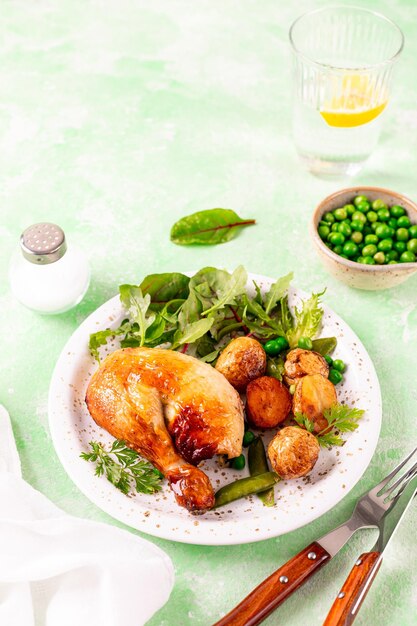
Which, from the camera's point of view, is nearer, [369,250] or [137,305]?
[137,305]

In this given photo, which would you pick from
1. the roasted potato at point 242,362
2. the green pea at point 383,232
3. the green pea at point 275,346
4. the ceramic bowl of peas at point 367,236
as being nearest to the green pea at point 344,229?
the ceramic bowl of peas at point 367,236

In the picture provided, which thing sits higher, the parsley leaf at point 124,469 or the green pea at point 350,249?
the green pea at point 350,249

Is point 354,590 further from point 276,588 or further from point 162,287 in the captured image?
point 162,287

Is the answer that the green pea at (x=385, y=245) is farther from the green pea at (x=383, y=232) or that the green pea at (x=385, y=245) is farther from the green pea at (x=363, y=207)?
the green pea at (x=363, y=207)

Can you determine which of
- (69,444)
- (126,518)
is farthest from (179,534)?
(69,444)

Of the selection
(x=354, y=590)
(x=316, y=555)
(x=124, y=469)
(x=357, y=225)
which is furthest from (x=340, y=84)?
(x=354, y=590)

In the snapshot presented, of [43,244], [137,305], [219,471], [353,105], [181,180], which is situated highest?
[353,105]
